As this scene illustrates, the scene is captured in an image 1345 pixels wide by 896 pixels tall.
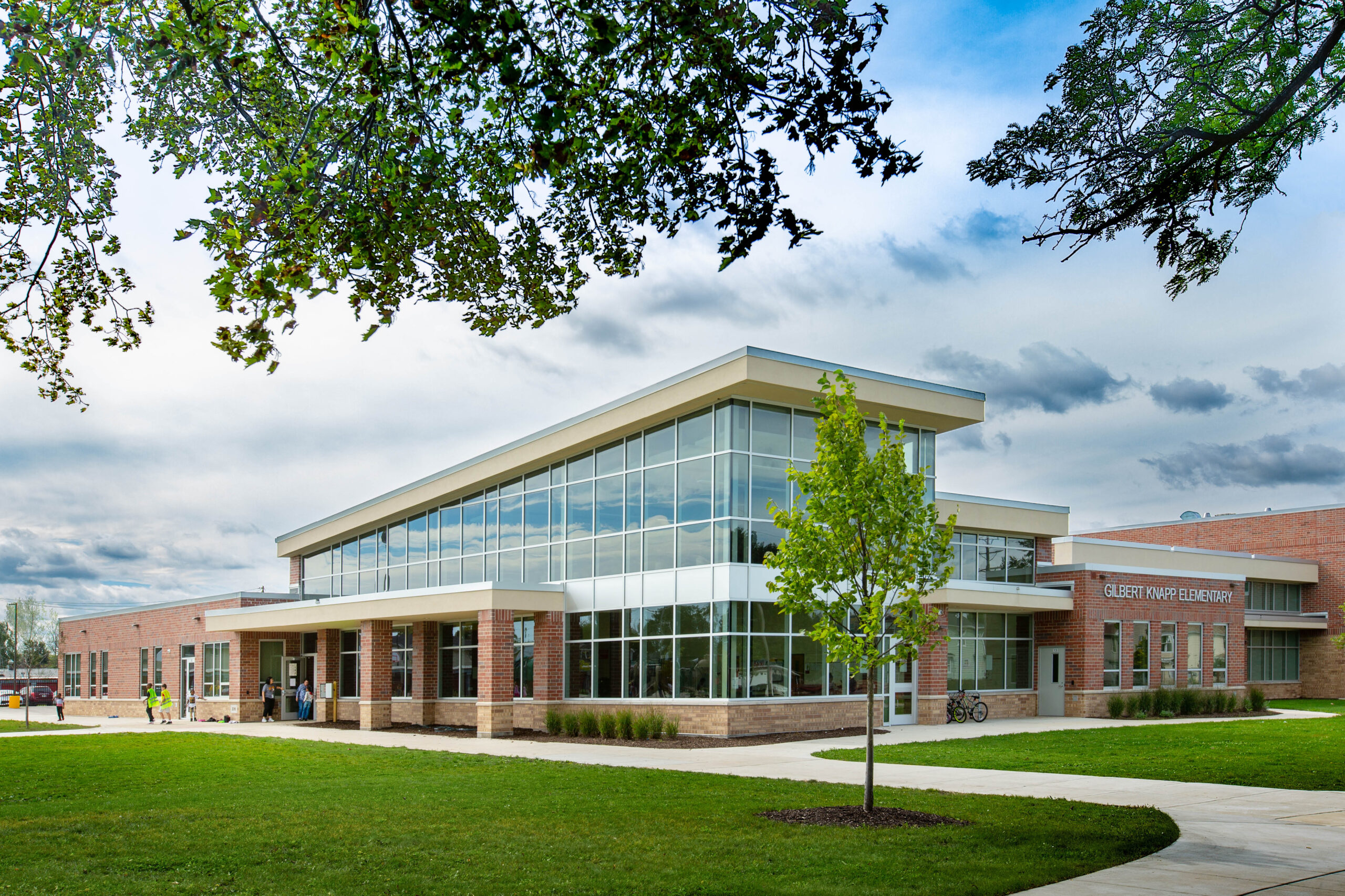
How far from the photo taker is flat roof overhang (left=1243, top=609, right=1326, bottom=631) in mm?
40094

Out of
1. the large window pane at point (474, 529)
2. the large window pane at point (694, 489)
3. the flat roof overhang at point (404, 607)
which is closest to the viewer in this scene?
the large window pane at point (694, 489)

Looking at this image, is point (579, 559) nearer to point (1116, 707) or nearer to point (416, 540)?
point (416, 540)

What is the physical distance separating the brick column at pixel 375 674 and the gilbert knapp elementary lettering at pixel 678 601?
6 centimetres

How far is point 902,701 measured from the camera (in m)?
27.3

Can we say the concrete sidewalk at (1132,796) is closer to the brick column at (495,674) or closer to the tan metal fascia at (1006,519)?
the brick column at (495,674)

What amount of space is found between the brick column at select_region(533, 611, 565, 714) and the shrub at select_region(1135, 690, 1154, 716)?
1497 centimetres

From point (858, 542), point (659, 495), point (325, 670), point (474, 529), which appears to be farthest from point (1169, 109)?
point (325, 670)

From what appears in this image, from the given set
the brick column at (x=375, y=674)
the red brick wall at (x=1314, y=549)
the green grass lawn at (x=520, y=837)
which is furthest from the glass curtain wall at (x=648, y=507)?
the red brick wall at (x=1314, y=549)

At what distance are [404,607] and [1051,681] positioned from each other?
1710 centimetres

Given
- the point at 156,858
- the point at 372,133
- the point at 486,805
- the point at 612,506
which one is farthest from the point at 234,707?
the point at 372,133

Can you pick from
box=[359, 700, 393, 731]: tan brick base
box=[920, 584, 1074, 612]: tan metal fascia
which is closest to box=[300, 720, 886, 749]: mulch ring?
box=[359, 700, 393, 731]: tan brick base

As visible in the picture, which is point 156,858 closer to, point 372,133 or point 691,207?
point 372,133

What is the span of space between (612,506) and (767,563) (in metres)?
14.6

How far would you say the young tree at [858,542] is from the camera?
12.1m
